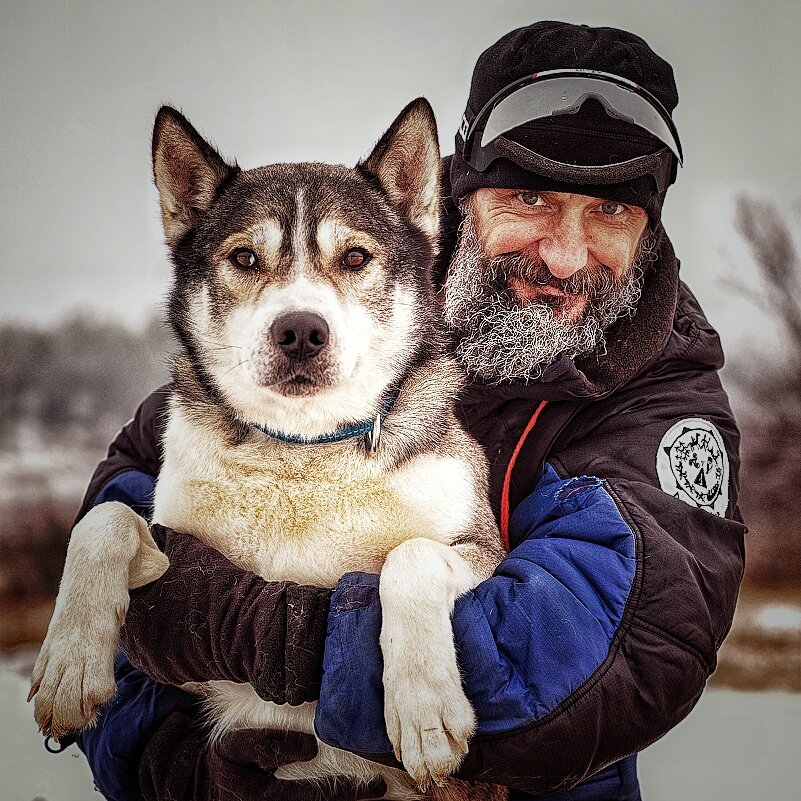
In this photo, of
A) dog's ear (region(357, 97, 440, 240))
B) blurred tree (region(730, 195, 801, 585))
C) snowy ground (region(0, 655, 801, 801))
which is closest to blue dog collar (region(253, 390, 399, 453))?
dog's ear (region(357, 97, 440, 240))

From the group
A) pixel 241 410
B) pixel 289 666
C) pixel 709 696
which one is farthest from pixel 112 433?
pixel 709 696

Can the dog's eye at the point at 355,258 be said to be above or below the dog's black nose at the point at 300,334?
above

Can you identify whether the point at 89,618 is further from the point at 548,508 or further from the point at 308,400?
the point at 548,508

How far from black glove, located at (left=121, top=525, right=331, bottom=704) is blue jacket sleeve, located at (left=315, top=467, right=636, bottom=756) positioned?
48mm

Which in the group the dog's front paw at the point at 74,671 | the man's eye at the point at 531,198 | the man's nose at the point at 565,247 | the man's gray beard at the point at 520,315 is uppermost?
the man's eye at the point at 531,198

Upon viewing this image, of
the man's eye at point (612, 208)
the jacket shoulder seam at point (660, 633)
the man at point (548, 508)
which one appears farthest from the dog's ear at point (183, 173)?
the jacket shoulder seam at point (660, 633)

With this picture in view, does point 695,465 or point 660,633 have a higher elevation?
point 695,465

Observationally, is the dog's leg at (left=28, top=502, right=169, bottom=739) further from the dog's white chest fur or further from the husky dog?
the dog's white chest fur

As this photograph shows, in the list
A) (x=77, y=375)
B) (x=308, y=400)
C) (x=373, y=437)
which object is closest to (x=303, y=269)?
(x=308, y=400)

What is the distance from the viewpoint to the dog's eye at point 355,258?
1602 mm

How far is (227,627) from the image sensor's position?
1410 mm

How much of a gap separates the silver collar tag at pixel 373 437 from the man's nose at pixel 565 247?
0.55 metres

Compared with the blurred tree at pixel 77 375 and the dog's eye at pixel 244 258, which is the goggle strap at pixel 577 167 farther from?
the blurred tree at pixel 77 375

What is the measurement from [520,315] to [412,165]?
1.39 feet
